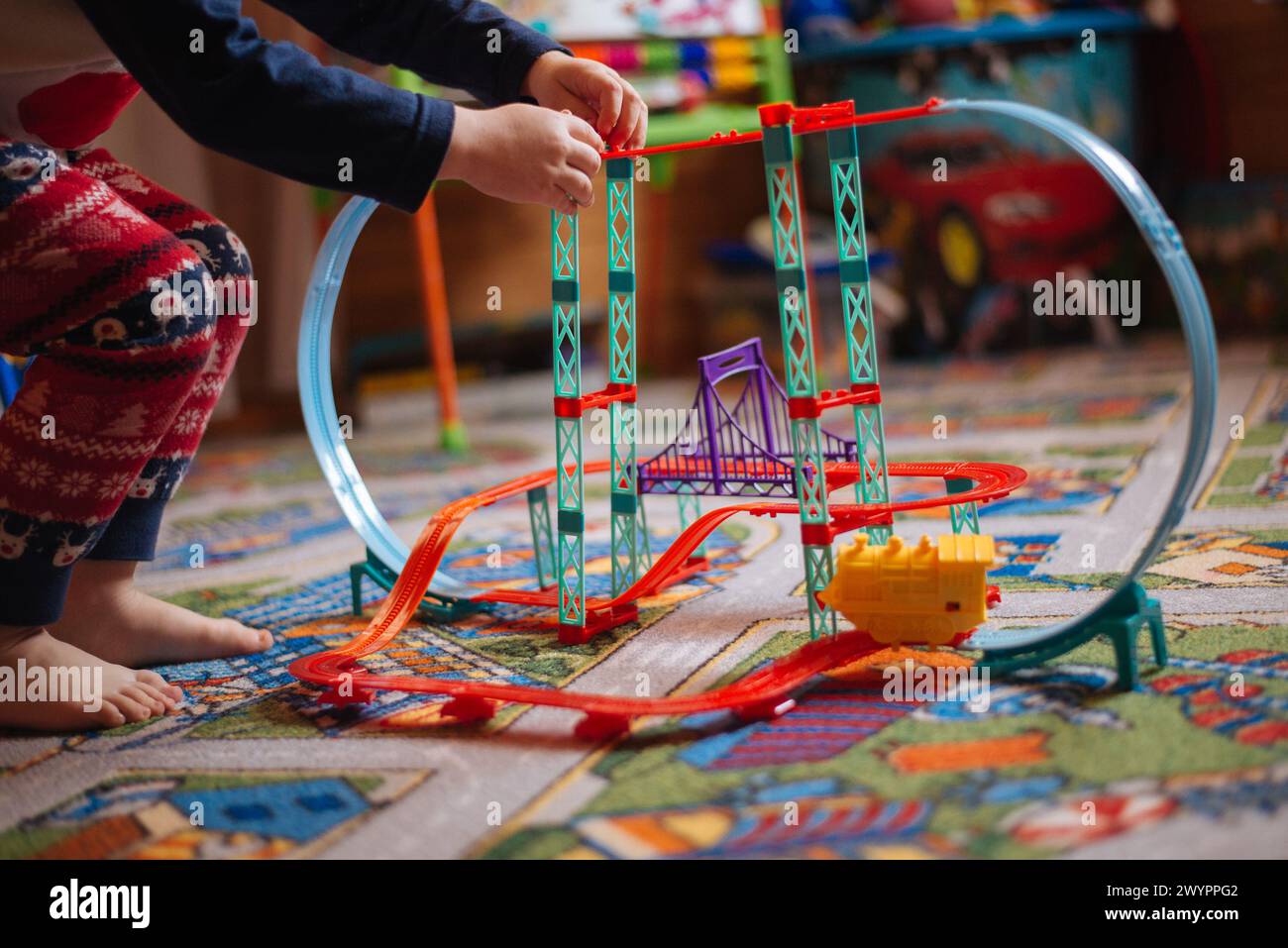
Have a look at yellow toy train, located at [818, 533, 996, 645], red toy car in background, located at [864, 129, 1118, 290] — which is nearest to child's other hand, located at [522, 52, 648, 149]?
yellow toy train, located at [818, 533, 996, 645]

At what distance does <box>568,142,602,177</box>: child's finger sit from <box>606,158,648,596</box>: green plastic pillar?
192 mm

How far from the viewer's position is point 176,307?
0.85 metres

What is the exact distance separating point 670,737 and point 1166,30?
2216mm

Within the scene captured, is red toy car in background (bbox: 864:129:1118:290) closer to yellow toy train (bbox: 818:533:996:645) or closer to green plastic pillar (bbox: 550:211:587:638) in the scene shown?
green plastic pillar (bbox: 550:211:587:638)

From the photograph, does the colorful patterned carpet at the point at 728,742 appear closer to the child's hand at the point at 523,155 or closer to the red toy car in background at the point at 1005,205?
the child's hand at the point at 523,155

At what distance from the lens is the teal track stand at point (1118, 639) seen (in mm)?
771

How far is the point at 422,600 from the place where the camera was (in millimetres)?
1100

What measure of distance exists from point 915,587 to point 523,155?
364 millimetres

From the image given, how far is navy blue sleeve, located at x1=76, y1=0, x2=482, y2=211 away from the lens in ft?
2.36

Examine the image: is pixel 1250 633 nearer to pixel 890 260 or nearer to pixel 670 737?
pixel 670 737

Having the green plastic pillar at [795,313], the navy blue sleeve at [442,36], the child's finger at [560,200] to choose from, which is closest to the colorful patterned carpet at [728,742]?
the green plastic pillar at [795,313]
